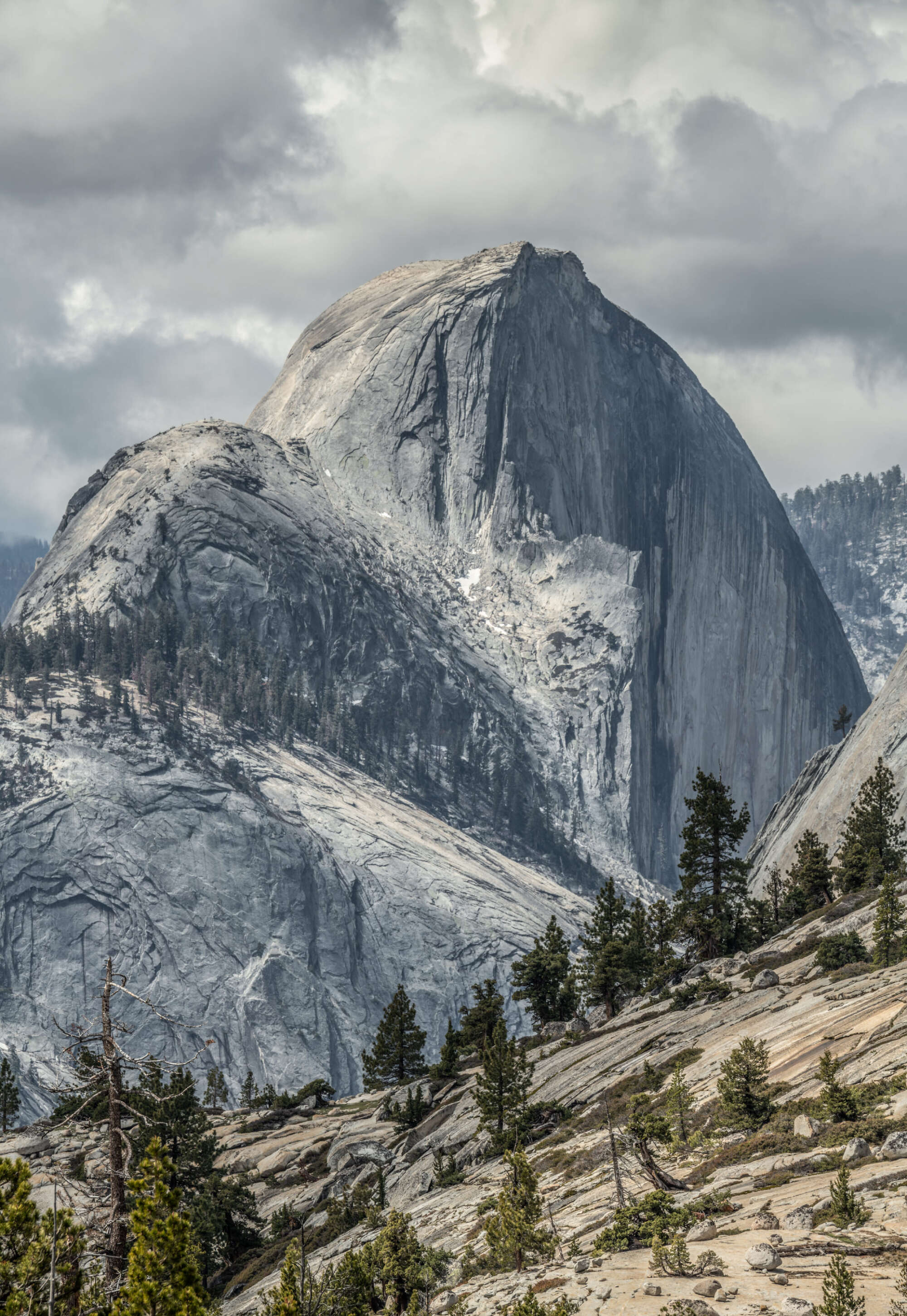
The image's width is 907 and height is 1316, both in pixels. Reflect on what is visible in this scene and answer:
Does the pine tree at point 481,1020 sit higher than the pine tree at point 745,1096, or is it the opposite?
the pine tree at point 481,1020

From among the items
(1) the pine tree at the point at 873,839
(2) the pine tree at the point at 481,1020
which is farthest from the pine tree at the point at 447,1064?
(1) the pine tree at the point at 873,839

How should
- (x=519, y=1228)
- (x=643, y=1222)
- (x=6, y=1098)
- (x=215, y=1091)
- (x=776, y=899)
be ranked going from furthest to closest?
(x=215, y=1091) < (x=6, y=1098) < (x=776, y=899) < (x=519, y=1228) < (x=643, y=1222)

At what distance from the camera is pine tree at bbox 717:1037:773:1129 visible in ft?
111

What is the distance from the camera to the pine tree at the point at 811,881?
7275 cm

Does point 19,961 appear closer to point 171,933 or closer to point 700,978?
point 171,933

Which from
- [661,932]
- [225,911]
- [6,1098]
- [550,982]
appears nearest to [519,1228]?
[550,982]

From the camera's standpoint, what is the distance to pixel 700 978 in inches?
2436

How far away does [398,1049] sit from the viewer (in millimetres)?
78625

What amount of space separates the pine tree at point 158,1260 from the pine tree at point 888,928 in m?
30.3

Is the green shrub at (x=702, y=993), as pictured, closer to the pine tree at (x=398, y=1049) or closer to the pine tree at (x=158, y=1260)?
the pine tree at (x=398, y=1049)

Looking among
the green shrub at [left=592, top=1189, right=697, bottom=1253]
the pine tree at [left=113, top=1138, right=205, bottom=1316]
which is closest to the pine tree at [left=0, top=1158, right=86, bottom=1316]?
the pine tree at [left=113, top=1138, right=205, bottom=1316]

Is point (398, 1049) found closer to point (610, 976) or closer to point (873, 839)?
point (610, 976)

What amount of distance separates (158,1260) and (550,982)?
59.6m

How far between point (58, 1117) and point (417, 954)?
8820 centimetres
